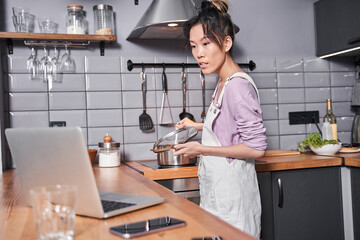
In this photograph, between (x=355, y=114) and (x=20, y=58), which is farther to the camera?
(x=355, y=114)

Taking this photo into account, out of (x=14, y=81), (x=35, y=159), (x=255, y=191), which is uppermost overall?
(x=14, y=81)

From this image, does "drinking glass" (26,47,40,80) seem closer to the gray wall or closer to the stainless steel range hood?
the gray wall

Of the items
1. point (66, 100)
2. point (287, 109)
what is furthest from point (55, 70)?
point (287, 109)

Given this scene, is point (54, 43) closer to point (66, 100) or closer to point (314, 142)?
point (66, 100)

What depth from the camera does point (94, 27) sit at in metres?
2.34

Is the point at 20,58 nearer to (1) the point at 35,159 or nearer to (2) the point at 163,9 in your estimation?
(2) the point at 163,9

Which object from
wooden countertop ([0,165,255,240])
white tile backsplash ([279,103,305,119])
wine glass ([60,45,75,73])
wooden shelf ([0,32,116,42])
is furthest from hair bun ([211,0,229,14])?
white tile backsplash ([279,103,305,119])

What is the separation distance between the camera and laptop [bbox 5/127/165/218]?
0.77 m

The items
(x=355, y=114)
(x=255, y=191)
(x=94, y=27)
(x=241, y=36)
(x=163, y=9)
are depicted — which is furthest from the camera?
(x=355, y=114)

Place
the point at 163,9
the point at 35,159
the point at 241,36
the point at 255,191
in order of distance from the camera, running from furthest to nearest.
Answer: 1. the point at 241,36
2. the point at 163,9
3. the point at 255,191
4. the point at 35,159

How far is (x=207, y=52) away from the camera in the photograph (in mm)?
1512

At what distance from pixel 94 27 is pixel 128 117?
1.88 ft

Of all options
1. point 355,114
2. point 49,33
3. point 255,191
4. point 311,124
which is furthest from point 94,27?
point 355,114

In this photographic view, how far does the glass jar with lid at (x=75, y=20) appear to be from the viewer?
224 centimetres
